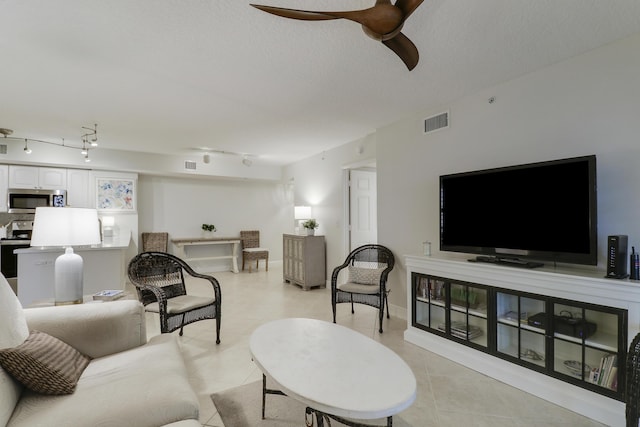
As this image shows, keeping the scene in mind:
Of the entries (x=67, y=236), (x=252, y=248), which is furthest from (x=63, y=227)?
(x=252, y=248)

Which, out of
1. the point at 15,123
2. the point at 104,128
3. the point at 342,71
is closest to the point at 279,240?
the point at 104,128

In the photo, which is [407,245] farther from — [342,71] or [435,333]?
[342,71]

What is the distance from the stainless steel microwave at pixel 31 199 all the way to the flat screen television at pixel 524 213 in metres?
6.14

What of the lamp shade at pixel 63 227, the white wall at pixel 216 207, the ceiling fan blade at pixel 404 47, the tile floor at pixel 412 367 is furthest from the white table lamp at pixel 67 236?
the white wall at pixel 216 207

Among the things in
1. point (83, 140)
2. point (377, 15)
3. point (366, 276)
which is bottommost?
point (366, 276)

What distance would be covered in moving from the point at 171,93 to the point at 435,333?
353 centimetres

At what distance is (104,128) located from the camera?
4.25 m

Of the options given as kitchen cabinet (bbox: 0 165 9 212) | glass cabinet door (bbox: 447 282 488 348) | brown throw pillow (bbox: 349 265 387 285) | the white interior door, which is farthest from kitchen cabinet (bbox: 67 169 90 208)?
glass cabinet door (bbox: 447 282 488 348)

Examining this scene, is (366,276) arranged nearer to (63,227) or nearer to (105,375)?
(105,375)

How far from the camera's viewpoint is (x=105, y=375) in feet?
5.16

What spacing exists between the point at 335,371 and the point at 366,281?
7.36 ft

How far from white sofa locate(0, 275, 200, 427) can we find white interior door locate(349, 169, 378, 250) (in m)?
3.57

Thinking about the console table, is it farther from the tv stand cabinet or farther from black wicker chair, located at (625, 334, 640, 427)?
black wicker chair, located at (625, 334, 640, 427)

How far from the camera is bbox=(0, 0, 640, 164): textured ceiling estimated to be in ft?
6.07
